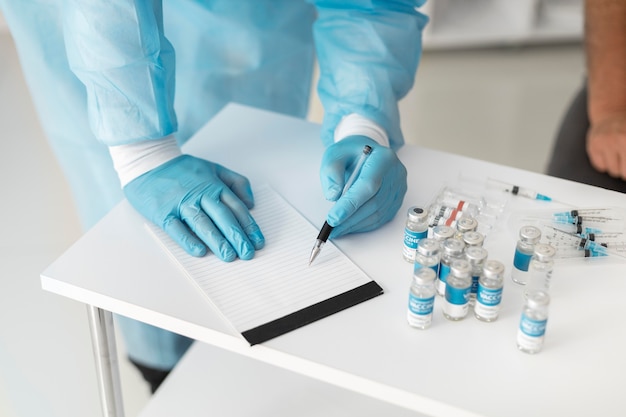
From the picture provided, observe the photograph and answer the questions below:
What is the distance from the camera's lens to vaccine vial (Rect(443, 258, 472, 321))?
0.96 m

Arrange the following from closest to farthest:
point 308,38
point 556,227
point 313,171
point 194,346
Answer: point 556,227, point 313,171, point 194,346, point 308,38

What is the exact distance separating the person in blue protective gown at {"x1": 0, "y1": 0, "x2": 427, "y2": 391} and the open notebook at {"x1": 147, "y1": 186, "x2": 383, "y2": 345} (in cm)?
3

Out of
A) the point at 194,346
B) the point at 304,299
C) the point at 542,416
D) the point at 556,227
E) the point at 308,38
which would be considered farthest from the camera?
the point at 308,38

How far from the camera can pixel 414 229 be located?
1.07m

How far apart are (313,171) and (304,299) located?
366mm

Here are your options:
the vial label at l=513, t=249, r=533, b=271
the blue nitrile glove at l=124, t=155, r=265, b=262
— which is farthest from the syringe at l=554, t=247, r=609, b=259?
the blue nitrile glove at l=124, t=155, r=265, b=262

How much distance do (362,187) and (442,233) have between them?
0.16 m

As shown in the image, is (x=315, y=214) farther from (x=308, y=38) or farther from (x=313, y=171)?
(x=308, y=38)

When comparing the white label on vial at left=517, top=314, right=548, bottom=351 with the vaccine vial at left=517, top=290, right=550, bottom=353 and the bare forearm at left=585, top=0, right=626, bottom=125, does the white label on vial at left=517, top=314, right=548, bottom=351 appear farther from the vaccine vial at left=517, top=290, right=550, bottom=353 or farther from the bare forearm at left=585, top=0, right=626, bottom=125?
the bare forearm at left=585, top=0, right=626, bottom=125

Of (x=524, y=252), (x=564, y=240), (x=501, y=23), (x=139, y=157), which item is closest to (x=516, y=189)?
(x=564, y=240)

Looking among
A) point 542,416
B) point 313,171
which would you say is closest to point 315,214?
point 313,171

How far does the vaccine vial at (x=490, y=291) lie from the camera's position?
95cm

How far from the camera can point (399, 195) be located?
1.21 m

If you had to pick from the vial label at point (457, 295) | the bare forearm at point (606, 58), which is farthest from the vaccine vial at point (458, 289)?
the bare forearm at point (606, 58)
